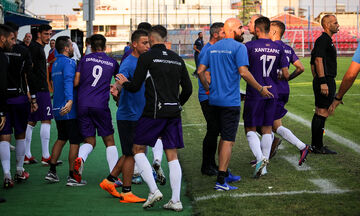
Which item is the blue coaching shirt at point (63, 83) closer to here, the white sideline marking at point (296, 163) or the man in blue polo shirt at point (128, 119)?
the man in blue polo shirt at point (128, 119)

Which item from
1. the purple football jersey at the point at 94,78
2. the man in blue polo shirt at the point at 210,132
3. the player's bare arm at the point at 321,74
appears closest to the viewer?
the purple football jersey at the point at 94,78

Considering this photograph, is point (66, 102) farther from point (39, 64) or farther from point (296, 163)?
point (296, 163)

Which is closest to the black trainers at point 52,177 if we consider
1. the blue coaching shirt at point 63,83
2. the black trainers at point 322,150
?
the blue coaching shirt at point 63,83

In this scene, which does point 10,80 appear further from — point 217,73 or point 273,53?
point 273,53

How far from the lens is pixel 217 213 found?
5801 mm

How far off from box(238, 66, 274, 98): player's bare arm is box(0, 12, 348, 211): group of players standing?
0.04 feet

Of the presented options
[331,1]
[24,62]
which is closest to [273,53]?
[24,62]

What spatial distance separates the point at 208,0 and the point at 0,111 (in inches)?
3838

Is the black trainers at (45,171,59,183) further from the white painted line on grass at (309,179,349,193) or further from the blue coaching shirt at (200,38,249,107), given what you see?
the white painted line on grass at (309,179,349,193)

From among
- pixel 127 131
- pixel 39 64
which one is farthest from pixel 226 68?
pixel 39 64

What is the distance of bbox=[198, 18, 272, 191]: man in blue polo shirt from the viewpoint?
6922mm

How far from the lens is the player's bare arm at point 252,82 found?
690cm

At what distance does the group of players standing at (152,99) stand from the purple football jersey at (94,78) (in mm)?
12

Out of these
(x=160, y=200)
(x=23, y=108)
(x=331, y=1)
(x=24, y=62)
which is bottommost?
(x=160, y=200)
